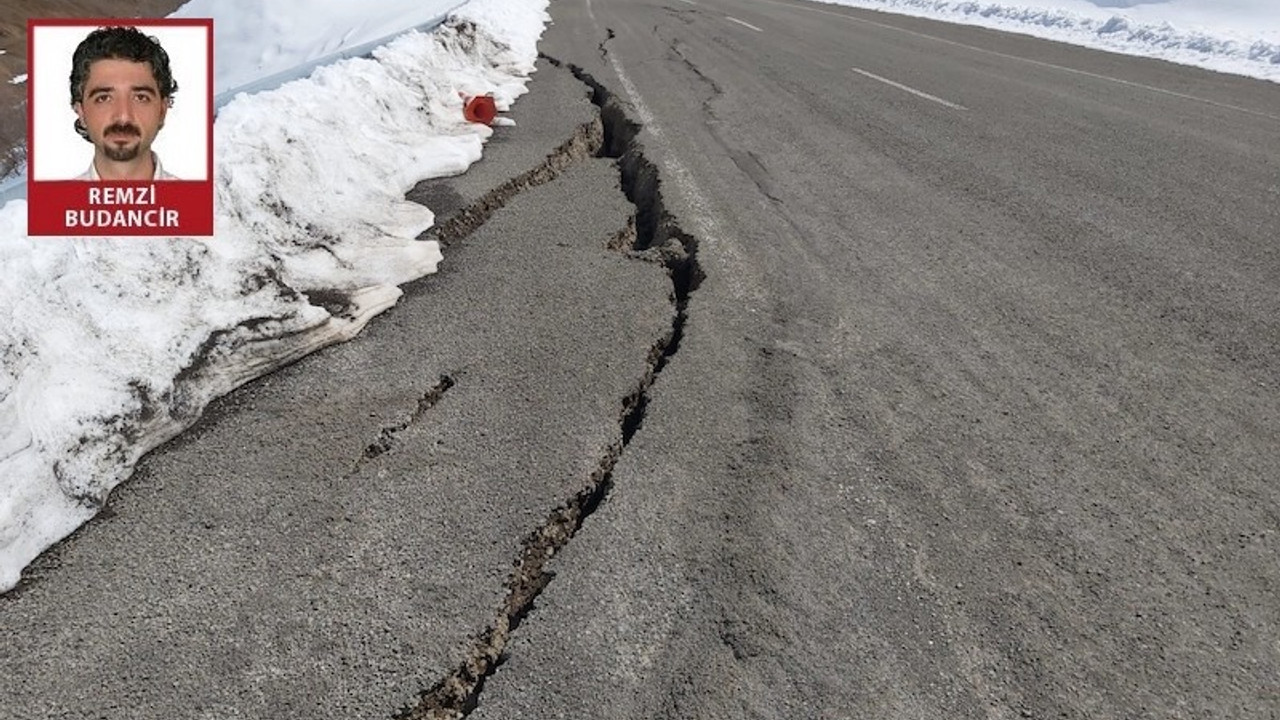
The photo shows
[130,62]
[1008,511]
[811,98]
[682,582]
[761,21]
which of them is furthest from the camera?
[761,21]

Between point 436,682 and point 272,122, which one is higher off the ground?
point 272,122

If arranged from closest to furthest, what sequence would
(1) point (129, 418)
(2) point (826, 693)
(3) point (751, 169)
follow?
(2) point (826, 693)
(1) point (129, 418)
(3) point (751, 169)

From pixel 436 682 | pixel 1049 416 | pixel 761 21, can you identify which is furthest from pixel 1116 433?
pixel 761 21

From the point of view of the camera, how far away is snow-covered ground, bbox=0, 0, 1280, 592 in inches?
92.0

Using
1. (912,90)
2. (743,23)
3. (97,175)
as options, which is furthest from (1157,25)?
(97,175)

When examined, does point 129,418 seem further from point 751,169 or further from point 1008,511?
point 751,169

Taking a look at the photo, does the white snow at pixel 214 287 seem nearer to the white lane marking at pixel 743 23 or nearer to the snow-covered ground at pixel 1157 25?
the white lane marking at pixel 743 23

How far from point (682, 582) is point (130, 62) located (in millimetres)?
3084

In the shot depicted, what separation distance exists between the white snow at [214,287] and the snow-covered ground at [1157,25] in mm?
10896

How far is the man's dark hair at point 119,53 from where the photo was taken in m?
3.22

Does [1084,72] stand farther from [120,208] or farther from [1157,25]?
[120,208]

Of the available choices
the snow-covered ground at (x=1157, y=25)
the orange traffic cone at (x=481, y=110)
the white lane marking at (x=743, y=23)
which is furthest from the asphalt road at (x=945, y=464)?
the white lane marking at (x=743, y=23)

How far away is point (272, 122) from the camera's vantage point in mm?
4391

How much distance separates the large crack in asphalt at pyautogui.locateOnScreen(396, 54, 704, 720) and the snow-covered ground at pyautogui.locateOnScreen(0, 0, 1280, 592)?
69 cm
